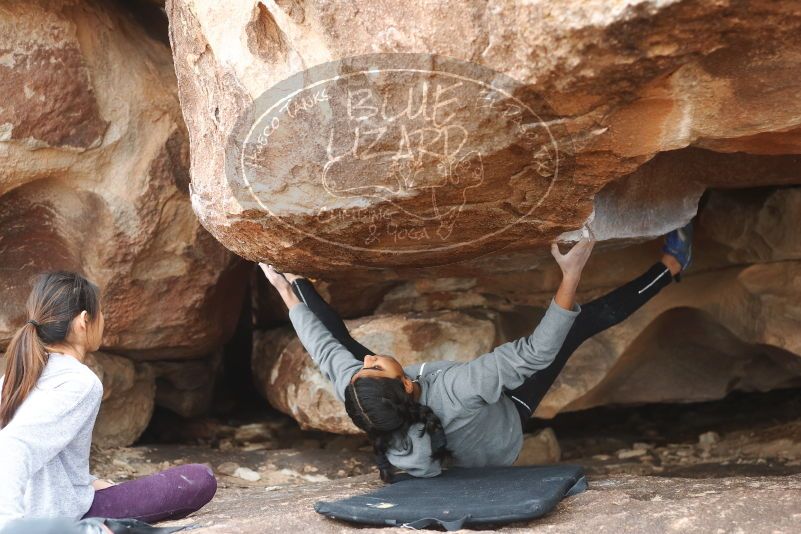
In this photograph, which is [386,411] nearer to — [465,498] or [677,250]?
[465,498]

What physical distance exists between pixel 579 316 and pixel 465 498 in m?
0.77

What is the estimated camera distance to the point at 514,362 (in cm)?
244

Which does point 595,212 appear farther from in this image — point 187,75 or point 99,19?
point 99,19

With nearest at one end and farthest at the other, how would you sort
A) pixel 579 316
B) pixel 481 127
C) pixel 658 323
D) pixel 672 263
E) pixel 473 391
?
pixel 481 127 < pixel 473 391 < pixel 579 316 < pixel 672 263 < pixel 658 323

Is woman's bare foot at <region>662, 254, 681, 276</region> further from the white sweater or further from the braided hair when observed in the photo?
the white sweater

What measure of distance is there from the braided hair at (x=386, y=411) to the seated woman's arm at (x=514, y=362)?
11 cm

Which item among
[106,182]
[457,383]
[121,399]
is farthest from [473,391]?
[121,399]

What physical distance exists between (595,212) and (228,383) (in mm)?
2603

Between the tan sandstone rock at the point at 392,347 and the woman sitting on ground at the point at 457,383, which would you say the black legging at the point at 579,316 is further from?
the tan sandstone rock at the point at 392,347

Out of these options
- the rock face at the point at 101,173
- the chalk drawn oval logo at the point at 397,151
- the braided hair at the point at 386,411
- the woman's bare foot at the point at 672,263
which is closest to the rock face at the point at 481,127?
the chalk drawn oval logo at the point at 397,151

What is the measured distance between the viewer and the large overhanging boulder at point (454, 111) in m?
1.81

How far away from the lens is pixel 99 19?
3.07m

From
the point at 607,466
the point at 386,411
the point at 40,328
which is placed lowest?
the point at 607,466

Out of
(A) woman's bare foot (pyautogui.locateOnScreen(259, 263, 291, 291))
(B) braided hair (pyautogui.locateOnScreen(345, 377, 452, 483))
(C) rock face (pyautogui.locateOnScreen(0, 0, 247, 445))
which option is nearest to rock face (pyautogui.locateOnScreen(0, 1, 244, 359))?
(C) rock face (pyautogui.locateOnScreen(0, 0, 247, 445))
